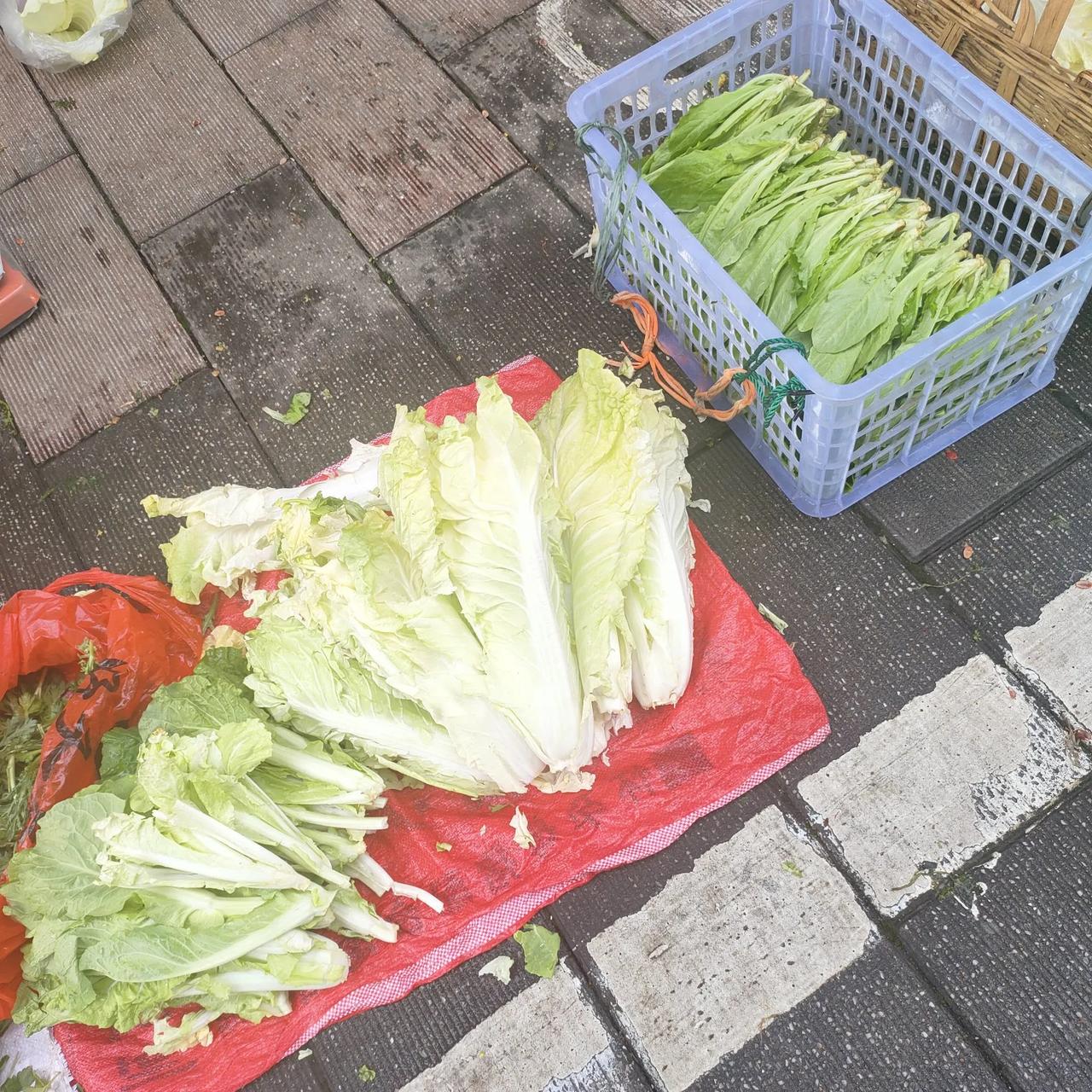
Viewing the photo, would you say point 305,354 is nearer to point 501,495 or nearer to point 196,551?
point 196,551

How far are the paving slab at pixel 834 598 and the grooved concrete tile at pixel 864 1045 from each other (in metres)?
0.59

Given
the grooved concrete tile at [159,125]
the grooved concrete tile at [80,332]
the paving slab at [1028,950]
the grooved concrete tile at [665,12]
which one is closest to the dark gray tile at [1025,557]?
the paving slab at [1028,950]

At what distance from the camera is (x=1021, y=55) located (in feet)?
10.1

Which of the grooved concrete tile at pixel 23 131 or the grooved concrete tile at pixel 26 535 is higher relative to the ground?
the grooved concrete tile at pixel 23 131

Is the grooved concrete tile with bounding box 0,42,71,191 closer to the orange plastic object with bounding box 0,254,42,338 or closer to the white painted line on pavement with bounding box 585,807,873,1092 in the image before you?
the orange plastic object with bounding box 0,254,42,338

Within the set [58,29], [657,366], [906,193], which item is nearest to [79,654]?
[657,366]

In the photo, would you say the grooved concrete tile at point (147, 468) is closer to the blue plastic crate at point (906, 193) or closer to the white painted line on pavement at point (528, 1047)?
the blue plastic crate at point (906, 193)

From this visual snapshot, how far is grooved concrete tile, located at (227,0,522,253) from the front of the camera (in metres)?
4.18

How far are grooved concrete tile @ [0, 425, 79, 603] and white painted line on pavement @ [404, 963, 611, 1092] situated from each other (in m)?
2.22

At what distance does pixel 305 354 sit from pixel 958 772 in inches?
111

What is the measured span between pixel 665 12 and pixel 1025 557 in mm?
2987

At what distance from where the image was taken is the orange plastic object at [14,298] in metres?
4.09

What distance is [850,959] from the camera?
8.64ft

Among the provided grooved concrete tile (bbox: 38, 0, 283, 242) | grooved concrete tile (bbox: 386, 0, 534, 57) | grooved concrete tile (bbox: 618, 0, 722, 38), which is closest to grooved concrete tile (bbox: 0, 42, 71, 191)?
grooved concrete tile (bbox: 38, 0, 283, 242)
